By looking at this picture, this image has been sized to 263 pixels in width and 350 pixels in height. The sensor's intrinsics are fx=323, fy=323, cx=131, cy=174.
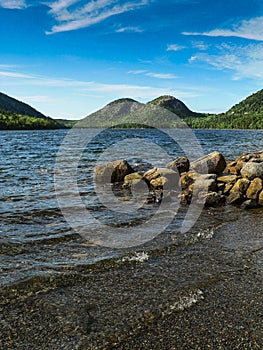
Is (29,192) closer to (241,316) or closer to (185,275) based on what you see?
(185,275)

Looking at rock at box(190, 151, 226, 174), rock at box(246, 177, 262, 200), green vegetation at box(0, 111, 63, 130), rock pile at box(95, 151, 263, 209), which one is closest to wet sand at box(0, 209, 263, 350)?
rock pile at box(95, 151, 263, 209)

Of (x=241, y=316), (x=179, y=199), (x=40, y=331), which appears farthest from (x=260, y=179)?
(x=40, y=331)

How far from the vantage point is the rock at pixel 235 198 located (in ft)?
42.8

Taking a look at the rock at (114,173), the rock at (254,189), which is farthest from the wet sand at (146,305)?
the rock at (114,173)

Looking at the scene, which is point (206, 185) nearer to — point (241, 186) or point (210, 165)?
point (241, 186)

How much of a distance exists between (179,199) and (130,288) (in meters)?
8.12

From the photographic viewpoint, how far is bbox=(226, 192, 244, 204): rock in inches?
513

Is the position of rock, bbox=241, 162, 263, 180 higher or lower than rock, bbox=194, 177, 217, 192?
higher

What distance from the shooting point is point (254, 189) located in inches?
518

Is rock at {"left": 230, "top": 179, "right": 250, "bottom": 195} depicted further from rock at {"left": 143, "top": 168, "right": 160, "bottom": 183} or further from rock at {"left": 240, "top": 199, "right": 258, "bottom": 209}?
rock at {"left": 143, "top": 168, "right": 160, "bottom": 183}

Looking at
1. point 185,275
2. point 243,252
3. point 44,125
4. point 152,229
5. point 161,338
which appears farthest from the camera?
point 44,125

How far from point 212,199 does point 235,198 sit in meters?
0.96

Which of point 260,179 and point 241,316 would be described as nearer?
point 241,316

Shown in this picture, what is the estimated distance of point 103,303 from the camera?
5.65m
